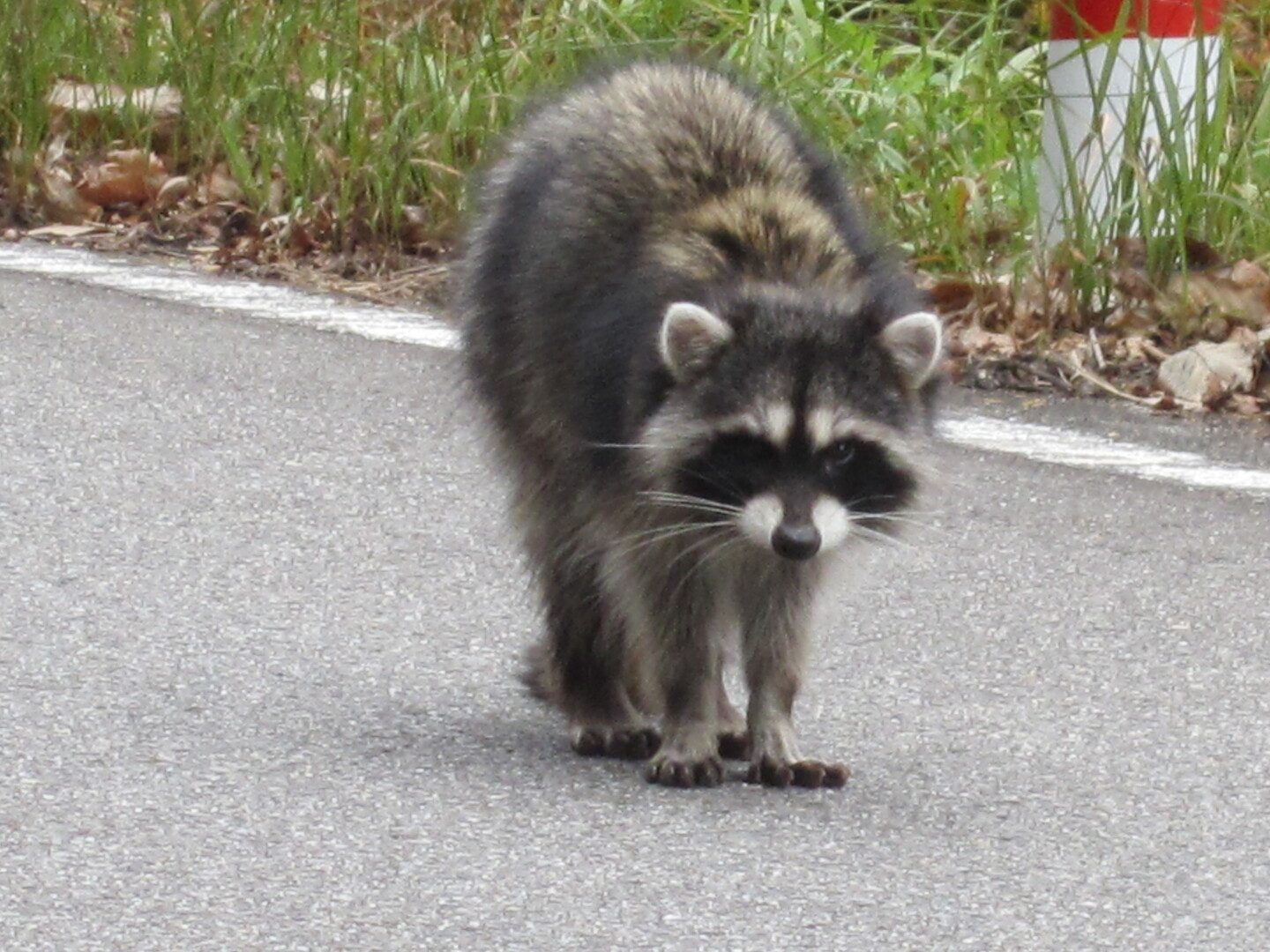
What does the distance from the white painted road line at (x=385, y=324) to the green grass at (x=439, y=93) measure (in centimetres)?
51

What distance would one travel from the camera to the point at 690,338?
170 inches

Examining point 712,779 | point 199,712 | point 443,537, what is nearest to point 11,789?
point 199,712

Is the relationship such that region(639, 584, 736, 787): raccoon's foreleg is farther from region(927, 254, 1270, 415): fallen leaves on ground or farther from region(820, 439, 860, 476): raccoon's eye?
region(927, 254, 1270, 415): fallen leaves on ground

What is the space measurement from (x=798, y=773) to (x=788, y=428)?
0.52 metres

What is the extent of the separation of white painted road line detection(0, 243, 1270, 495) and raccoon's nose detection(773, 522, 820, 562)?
2.11 m

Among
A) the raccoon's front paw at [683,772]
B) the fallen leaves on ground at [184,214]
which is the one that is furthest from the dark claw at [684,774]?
the fallen leaves on ground at [184,214]

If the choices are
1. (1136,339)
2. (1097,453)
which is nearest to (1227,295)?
(1136,339)

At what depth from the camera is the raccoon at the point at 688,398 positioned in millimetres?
4301

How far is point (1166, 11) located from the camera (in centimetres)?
741

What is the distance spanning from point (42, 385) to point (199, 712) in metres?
2.33

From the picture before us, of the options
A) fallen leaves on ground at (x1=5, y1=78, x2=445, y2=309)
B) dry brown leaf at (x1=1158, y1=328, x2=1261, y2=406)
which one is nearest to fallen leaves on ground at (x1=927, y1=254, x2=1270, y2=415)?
dry brown leaf at (x1=1158, y1=328, x2=1261, y2=406)

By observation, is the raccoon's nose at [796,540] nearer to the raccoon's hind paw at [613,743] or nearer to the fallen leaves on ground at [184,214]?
the raccoon's hind paw at [613,743]

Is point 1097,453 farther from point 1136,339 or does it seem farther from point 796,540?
point 796,540

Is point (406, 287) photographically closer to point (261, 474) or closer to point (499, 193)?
point (261, 474)
